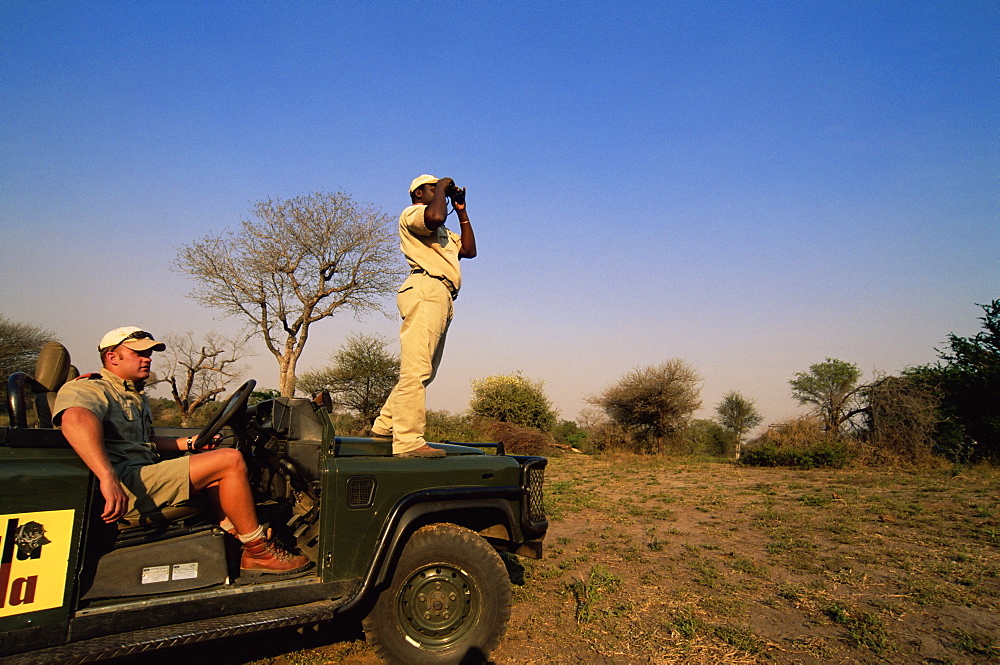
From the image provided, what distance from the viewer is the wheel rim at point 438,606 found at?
3.14 meters

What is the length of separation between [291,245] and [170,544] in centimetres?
2196

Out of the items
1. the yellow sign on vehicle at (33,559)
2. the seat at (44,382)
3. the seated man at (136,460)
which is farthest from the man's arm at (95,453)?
the seat at (44,382)

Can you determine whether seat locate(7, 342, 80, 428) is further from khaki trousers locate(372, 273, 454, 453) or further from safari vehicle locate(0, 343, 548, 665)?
khaki trousers locate(372, 273, 454, 453)

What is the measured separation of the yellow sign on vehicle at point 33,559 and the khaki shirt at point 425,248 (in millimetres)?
2262

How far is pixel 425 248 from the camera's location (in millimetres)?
3809

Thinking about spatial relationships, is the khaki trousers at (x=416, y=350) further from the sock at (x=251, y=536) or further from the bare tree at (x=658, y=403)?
the bare tree at (x=658, y=403)

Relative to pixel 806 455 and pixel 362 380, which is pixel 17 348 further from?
pixel 806 455

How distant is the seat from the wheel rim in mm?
2075

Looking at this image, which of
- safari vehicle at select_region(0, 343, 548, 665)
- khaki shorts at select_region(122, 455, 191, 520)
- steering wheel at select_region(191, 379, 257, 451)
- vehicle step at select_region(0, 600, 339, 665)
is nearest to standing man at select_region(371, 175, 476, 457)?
safari vehicle at select_region(0, 343, 548, 665)

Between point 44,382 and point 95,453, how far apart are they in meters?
0.80

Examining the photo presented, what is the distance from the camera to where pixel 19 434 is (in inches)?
95.9

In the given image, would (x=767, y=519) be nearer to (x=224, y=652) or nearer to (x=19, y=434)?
(x=224, y=652)

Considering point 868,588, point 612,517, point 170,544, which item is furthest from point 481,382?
point 170,544

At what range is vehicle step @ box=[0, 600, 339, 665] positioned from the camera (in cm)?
222
